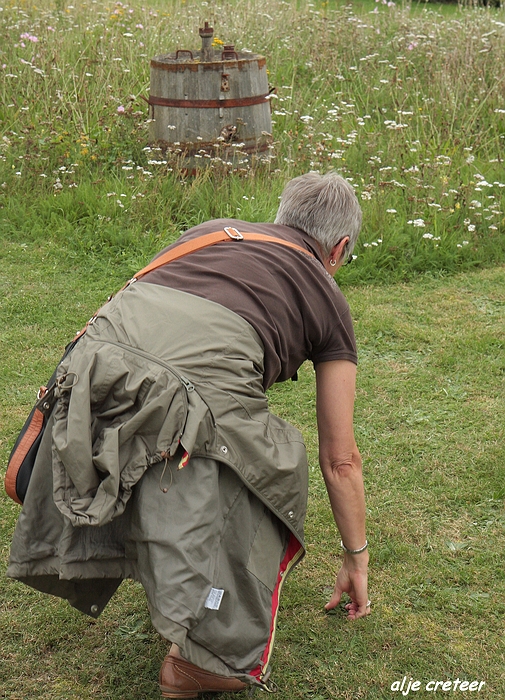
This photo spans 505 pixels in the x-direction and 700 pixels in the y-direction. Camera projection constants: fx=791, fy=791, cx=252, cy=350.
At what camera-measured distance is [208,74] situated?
6.03 metres

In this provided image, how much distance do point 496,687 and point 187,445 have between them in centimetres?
143

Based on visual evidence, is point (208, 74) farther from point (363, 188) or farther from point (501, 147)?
point (501, 147)

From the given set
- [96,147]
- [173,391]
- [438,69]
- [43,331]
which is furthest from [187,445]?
[438,69]

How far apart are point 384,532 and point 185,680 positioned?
115 cm

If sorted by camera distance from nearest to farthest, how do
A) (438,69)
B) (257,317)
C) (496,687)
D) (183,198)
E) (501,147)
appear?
(257,317), (496,687), (183,198), (501,147), (438,69)

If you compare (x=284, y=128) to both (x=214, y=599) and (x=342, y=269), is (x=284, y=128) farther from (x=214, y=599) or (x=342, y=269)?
(x=214, y=599)

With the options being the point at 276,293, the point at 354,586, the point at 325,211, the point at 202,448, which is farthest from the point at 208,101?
the point at 202,448

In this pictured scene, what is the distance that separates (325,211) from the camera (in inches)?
97.3

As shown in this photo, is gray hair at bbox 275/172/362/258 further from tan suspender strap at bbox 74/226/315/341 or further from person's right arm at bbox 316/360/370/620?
person's right arm at bbox 316/360/370/620

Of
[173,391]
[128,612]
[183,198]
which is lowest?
[128,612]

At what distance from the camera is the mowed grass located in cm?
264

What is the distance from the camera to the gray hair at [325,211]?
247 centimetres

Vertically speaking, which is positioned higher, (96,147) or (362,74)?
(362,74)

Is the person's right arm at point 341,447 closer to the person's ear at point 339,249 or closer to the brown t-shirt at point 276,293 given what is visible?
the brown t-shirt at point 276,293
